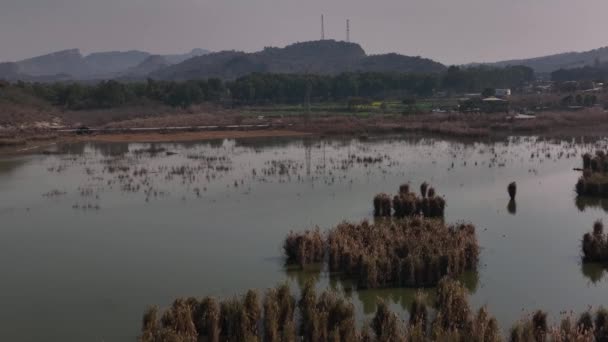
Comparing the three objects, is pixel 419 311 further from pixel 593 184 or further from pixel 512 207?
pixel 593 184

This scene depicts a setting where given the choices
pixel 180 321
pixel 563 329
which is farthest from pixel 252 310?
pixel 563 329

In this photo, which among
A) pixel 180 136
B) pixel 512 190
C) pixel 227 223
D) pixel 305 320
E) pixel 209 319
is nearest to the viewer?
pixel 209 319

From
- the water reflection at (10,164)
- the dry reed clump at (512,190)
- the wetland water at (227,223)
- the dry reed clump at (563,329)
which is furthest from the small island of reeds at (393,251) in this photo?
the water reflection at (10,164)

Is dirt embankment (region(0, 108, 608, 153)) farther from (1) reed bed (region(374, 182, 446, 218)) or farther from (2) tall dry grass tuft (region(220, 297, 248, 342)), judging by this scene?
(2) tall dry grass tuft (region(220, 297, 248, 342))

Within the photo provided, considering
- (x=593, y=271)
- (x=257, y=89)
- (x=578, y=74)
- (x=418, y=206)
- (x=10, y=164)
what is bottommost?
(x=593, y=271)

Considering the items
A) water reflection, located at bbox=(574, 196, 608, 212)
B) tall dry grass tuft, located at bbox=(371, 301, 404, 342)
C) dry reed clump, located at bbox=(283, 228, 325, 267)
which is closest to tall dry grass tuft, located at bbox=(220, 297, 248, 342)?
tall dry grass tuft, located at bbox=(371, 301, 404, 342)

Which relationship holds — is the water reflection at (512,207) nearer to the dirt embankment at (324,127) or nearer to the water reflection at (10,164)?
the dirt embankment at (324,127)

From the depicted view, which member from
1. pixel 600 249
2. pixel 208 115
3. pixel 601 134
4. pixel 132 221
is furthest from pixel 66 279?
pixel 208 115
